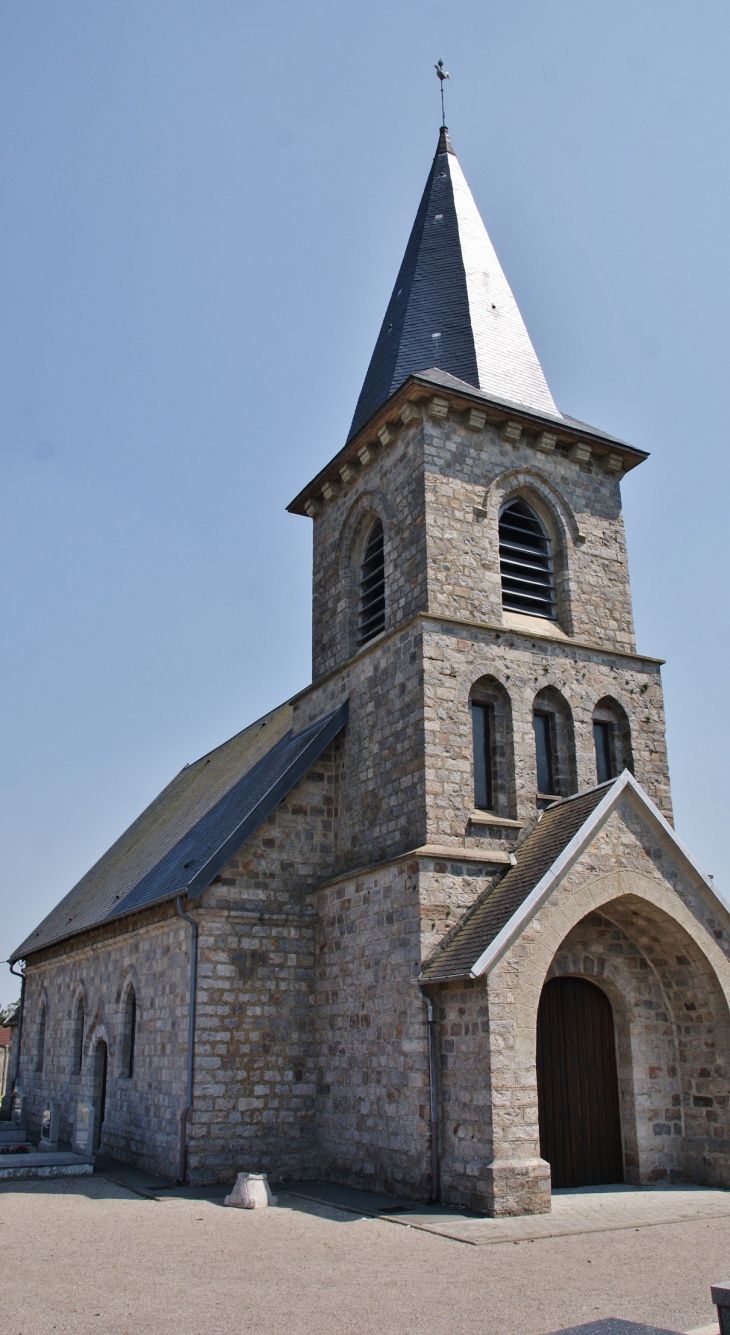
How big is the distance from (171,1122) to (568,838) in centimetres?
652

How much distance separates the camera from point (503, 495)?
49.6 ft

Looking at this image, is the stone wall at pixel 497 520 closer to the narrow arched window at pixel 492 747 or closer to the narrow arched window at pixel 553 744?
the narrow arched window at pixel 492 747

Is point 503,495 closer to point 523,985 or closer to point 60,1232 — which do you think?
point 523,985

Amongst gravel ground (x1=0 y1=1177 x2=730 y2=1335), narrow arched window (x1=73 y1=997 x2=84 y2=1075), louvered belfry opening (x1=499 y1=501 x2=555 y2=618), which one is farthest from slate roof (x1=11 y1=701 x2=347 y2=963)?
gravel ground (x1=0 y1=1177 x2=730 y2=1335)

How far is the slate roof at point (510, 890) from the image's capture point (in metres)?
11.0

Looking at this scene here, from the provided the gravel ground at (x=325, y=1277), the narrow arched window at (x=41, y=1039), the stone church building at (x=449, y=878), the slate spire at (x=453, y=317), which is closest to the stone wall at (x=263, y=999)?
the stone church building at (x=449, y=878)

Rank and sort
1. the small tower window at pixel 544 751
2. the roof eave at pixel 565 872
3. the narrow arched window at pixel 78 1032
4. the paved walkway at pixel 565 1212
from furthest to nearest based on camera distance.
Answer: the narrow arched window at pixel 78 1032 < the small tower window at pixel 544 751 < the roof eave at pixel 565 872 < the paved walkway at pixel 565 1212

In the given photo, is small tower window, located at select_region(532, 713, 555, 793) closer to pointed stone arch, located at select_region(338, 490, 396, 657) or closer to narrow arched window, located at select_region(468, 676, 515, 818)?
narrow arched window, located at select_region(468, 676, 515, 818)

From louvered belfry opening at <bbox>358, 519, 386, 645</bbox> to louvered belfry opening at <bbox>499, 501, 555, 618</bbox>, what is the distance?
189cm

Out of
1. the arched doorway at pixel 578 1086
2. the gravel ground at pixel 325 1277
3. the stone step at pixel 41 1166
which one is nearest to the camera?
the gravel ground at pixel 325 1277

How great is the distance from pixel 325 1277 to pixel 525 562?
402 inches

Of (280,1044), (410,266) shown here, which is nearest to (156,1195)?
(280,1044)

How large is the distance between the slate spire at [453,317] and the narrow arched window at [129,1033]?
32.8ft

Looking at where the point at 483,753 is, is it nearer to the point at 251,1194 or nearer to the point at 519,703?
the point at 519,703
